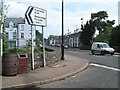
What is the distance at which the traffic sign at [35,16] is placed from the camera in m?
17.3

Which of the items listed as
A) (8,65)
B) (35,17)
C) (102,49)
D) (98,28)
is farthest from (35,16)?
(98,28)

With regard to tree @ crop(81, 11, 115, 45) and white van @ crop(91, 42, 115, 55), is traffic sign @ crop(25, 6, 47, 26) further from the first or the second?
tree @ crop(81, 11, 115, 45)

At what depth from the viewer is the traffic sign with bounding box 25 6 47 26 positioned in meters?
17.3

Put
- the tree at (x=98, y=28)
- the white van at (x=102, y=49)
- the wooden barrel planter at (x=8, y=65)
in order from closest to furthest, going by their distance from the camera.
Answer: the wooden barrel planter at (x=8, y=65)
the white van at (x=102, y=49)
the tree at (x=98, y=28)

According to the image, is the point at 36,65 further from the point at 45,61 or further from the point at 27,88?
the point at 27,88

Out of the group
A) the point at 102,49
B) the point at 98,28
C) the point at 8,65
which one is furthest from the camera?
the point at 98,28

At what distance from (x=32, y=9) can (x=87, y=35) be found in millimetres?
65713

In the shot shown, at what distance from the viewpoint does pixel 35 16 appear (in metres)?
17.9

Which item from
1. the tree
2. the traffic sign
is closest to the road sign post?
the traffic sign

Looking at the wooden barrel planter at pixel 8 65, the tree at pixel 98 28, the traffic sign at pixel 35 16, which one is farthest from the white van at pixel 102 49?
the tree at pixel 98 28

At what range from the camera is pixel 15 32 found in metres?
108

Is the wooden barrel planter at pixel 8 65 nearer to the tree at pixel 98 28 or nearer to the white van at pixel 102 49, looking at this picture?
the white van at pixel 102 49

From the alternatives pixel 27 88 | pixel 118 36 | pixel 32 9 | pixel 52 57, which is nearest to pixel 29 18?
pixel 32 9

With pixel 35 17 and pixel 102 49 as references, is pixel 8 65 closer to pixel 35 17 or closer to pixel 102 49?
pixel 35 17
